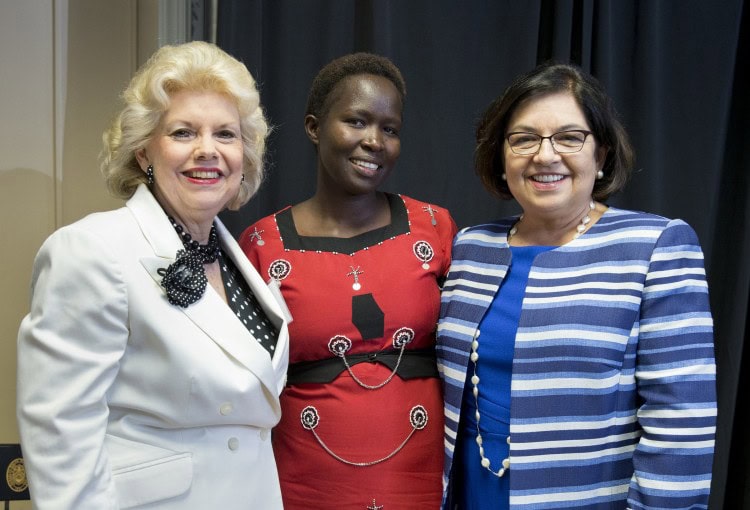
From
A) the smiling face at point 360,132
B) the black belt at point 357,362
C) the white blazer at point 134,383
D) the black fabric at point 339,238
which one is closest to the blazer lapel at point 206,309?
the white blazer at point 134,383

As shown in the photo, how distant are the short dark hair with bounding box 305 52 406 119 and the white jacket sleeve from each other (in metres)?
0.90

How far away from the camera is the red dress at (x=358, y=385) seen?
70.7 inches

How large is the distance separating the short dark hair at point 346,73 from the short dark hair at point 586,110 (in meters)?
0.33

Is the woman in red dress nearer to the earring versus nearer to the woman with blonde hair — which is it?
the woman with blonde hair

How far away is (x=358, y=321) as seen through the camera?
1.83 m

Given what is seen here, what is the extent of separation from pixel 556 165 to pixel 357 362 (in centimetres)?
68

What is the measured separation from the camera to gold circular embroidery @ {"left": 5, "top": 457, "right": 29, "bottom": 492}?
1.73 metres

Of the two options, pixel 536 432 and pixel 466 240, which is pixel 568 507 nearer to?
pixel 536 432

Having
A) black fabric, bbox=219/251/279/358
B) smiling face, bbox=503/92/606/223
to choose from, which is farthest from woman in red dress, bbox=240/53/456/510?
smiling face, bbox=503/92/606/223

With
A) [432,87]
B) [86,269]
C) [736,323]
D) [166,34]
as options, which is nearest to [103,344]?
[86,269]

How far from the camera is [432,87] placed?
8.65ft

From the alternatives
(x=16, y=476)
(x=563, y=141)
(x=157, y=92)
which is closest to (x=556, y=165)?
(x=563, y=141)

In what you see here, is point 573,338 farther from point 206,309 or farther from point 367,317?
Answer: point 206,309

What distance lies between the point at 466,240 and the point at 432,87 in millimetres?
915
